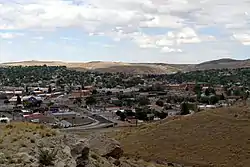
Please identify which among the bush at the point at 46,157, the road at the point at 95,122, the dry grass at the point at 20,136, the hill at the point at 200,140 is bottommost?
the road at the point at 95,122

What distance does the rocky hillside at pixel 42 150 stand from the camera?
16219 mm

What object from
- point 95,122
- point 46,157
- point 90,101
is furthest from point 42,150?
point 90,101

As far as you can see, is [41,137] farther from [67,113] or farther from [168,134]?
[67,113]

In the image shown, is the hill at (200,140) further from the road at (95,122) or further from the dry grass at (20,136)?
the dry grass at (20,136)

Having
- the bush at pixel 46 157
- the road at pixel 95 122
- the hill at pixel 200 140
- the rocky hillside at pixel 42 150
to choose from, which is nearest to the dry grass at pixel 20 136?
the rocky hillside at pixel 42 150

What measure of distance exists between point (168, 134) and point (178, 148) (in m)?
8.15

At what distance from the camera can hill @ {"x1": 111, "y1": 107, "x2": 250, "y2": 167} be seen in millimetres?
51094

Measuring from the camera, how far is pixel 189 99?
153500 millimetres

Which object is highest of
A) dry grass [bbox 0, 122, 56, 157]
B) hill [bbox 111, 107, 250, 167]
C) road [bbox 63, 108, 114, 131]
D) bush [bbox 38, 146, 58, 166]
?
dry grass [bbox 0, 122, 56, 157]

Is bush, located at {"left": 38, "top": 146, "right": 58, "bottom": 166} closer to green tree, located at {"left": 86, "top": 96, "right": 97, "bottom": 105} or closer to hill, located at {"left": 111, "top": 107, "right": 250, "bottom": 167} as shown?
hill, located at {"left": 111, "top": 107, "right": 250, "bottom": 167}

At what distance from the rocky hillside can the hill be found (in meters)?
25.1

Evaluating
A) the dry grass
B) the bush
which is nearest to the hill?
the dry grass

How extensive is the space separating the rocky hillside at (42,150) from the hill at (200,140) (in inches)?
987

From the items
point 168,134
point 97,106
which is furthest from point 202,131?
point 97,106
